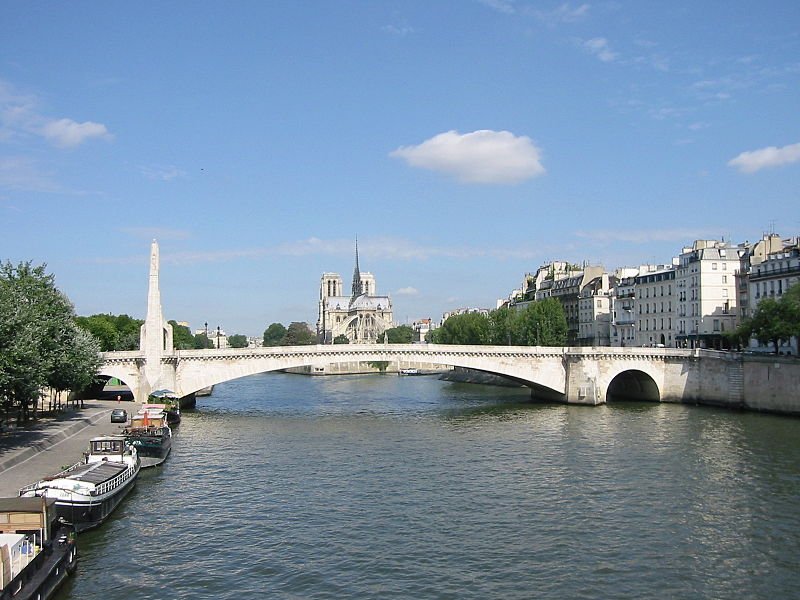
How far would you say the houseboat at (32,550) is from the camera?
1800cm

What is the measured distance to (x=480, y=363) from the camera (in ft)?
213

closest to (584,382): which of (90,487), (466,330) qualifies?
(90,487)

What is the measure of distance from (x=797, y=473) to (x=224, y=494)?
23.7 meters

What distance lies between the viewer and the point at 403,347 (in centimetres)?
6400

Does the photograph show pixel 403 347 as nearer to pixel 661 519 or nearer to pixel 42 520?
pixel 661 519

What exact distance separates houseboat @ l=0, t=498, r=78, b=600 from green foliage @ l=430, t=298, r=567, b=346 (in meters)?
73.5

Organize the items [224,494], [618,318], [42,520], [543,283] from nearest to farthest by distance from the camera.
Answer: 1. [42,520]
2. [224,494]
3. [618,318]
4. [543,283]

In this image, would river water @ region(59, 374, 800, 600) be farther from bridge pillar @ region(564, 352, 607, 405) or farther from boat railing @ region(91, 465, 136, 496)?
bridge pillar @ region(564, 352, 607, 405)

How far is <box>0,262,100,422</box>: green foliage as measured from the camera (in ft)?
108

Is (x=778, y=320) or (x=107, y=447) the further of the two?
(x=778, y=320)

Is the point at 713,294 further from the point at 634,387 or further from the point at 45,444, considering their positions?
the point at 45,444

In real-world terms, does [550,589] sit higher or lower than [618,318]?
lower

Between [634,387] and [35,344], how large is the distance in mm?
50971

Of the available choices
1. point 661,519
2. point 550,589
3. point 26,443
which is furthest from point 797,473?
point 26,443
